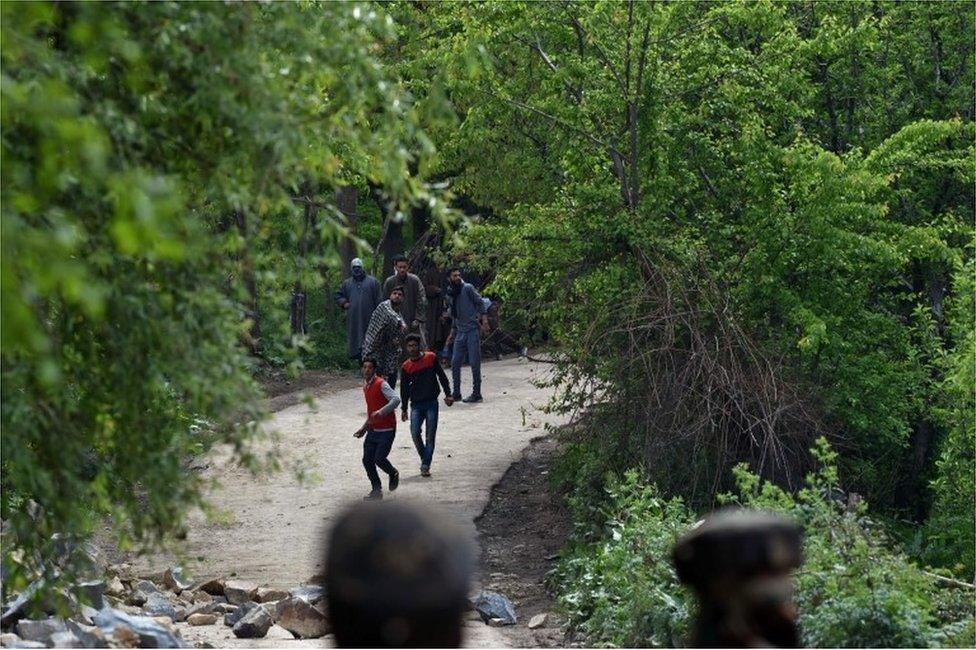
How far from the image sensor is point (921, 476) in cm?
1617

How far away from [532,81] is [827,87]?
3.23 m

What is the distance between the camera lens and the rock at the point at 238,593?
12156 mm

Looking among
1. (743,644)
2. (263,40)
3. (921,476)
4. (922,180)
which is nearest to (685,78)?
(922,180)

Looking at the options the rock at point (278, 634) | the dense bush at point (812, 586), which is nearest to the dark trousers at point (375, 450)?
the dense bush at point (812, 586)

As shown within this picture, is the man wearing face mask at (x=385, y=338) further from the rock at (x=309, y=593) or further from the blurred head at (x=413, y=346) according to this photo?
the rock at (x=309, y=593)

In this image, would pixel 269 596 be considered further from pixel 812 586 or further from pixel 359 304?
pixel 359 304

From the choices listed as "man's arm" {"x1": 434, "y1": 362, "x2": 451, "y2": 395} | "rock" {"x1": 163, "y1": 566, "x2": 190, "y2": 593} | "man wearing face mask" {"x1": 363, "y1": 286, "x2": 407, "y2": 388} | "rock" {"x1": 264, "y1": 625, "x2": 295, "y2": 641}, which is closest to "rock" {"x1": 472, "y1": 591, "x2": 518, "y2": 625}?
"rock" {"x1": 264, "y1": 625, "x2": 295, "y2": 641}

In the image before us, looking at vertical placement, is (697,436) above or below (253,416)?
below

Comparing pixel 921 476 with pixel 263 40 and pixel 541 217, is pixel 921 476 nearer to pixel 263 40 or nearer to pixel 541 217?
pixel 541 217

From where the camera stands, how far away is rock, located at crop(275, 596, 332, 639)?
443 inches

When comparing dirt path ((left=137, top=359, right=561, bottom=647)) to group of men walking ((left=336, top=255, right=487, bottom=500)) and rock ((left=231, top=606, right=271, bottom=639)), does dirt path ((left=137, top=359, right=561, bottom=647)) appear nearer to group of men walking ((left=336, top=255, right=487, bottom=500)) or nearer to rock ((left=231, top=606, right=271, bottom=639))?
rock ((left=231, top=606, right=271, bottom=639))

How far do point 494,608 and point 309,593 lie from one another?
1.45m

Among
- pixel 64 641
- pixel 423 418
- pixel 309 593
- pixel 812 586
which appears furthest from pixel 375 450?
pixel 812 586

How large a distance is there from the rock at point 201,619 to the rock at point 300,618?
0.46m
